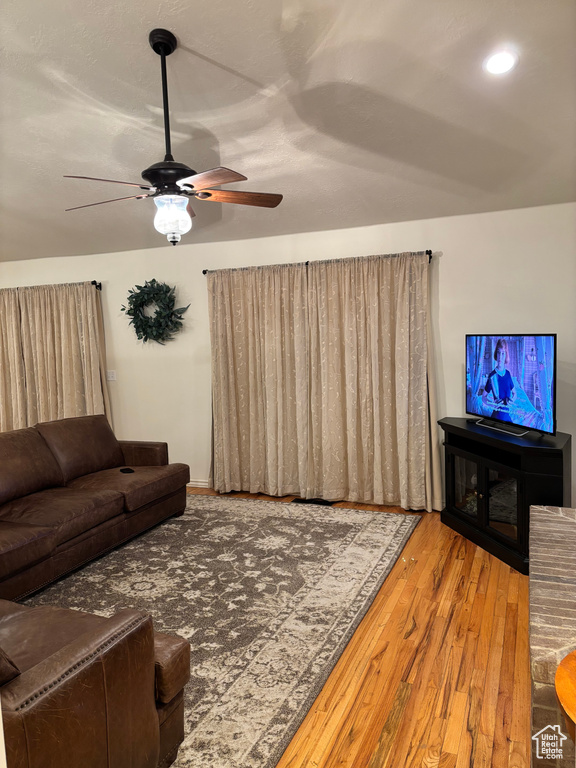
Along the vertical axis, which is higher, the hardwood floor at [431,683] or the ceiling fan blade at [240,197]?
the ceiling fan blade at [240,197]

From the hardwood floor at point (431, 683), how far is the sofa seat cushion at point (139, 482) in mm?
1855

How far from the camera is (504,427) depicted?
379 centimetres

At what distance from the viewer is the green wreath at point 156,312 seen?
17.7 feet

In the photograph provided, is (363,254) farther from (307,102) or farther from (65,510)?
(65,510)

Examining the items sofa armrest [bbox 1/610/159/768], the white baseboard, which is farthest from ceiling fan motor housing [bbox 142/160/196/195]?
the white baseboard

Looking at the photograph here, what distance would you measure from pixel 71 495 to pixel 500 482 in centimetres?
292

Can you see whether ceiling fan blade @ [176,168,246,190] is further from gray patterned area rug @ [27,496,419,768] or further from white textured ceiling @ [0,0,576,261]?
gray patterned area rug @ [27,496,419,768]

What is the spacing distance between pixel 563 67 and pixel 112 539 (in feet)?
12.7

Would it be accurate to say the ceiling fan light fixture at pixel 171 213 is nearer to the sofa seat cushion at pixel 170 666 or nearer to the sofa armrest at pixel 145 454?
the sofa seat cushion at pixel 170 666

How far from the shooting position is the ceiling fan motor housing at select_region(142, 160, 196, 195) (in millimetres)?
2406

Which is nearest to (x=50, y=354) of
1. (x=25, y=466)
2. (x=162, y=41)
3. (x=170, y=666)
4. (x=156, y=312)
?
(x=156, y=312)

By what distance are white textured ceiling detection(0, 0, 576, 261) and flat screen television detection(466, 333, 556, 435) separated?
1.16 meters

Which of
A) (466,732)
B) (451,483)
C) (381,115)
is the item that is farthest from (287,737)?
(381,115)

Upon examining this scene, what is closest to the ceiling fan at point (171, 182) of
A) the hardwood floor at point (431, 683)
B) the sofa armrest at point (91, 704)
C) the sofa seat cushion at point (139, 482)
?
the sofa armrest at point (91, 704)
